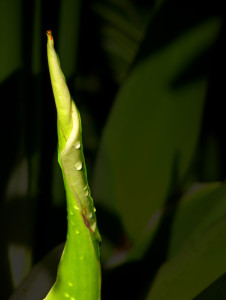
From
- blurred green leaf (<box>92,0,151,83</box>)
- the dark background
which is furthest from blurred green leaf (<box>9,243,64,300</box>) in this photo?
blurred green leaf (<box>92,0,151,83</box>)

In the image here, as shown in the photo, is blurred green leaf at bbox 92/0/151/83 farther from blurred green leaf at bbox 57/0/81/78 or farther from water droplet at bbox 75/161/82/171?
water droplet at bbox 75/161/82/171

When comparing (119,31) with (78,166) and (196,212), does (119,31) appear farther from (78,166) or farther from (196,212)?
(78,166)

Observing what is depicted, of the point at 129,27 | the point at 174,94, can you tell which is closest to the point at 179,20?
the point at 174,94

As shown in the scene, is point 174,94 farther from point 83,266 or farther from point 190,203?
point 83,266

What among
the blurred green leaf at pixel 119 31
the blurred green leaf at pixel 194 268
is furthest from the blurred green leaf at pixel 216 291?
the blurred green leaf at pixel 119 31

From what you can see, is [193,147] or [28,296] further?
[193,147]

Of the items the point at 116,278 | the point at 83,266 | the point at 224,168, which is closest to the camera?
the point at 83,266

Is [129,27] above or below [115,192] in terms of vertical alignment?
above

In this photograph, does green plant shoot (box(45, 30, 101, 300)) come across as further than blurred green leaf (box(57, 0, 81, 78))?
No
